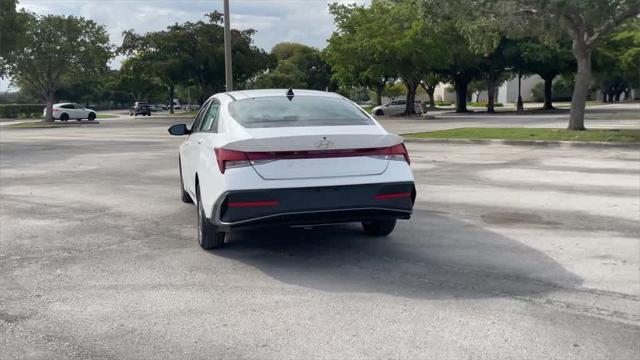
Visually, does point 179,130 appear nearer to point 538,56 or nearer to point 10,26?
point 10,26

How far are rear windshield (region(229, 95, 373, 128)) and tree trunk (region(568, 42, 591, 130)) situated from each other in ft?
54.1

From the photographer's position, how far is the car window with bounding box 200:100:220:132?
258 inches

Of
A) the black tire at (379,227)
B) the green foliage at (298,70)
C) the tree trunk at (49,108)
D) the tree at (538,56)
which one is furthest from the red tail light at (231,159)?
the green foliage at (298,70)

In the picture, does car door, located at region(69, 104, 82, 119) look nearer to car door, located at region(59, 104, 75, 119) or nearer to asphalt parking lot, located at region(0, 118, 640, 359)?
car door, located at region(59, 104, 75, 119)

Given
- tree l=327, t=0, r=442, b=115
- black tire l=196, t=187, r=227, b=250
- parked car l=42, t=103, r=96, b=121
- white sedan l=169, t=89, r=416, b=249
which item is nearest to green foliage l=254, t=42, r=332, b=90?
parked car l=42, t=103, r=96, b=121

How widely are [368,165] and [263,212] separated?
1039 millimetres

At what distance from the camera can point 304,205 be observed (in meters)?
5.34

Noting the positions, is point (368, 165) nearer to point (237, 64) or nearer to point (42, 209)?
point (42, 209)

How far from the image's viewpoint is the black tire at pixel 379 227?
6.76 m

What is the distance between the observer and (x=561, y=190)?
10.1 meters

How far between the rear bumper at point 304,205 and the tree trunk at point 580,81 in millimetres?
17448

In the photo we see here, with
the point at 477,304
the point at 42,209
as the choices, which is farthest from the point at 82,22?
the point at 477,304

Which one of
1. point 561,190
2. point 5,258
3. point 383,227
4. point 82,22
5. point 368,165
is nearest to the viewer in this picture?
point 368,165

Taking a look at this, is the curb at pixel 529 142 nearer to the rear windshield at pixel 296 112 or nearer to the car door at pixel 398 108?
the rear windshield at pixel 296 112
